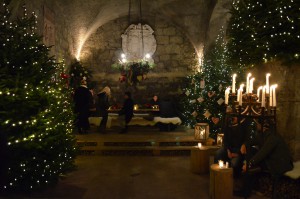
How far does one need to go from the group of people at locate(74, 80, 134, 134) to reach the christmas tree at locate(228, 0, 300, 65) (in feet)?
11.6

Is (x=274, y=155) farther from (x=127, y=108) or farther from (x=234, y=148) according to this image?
(x=127, y=108)

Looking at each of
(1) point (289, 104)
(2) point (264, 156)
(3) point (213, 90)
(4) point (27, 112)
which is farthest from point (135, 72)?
(2) point (264, 156)

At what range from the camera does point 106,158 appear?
22.8 ft

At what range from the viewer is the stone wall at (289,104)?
4957mm

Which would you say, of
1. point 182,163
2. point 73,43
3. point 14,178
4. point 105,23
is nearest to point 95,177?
point 14,178

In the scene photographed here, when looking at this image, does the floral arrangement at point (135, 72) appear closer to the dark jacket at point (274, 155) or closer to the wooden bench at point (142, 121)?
the wooden bench at point (142, 121)

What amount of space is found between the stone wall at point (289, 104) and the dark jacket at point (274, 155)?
0.87 metres

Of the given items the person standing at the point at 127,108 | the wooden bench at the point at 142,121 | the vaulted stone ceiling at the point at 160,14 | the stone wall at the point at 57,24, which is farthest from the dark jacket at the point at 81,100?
the vaulted stone ceiling at the point at 160,14

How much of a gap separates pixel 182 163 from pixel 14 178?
3.42 metres

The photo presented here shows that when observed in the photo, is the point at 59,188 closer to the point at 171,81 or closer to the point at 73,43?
the point at 73,43

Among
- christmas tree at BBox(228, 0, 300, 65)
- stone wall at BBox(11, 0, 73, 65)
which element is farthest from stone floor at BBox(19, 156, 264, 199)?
stone wall at BBox(11, 0, 73, 65)

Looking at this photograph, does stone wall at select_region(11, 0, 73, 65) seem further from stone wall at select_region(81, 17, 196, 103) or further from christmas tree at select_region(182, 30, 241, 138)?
christmas tree at select_region(182, 30, 241, 138)

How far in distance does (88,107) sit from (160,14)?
5152mm

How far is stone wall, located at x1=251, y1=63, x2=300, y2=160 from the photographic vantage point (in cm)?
496
